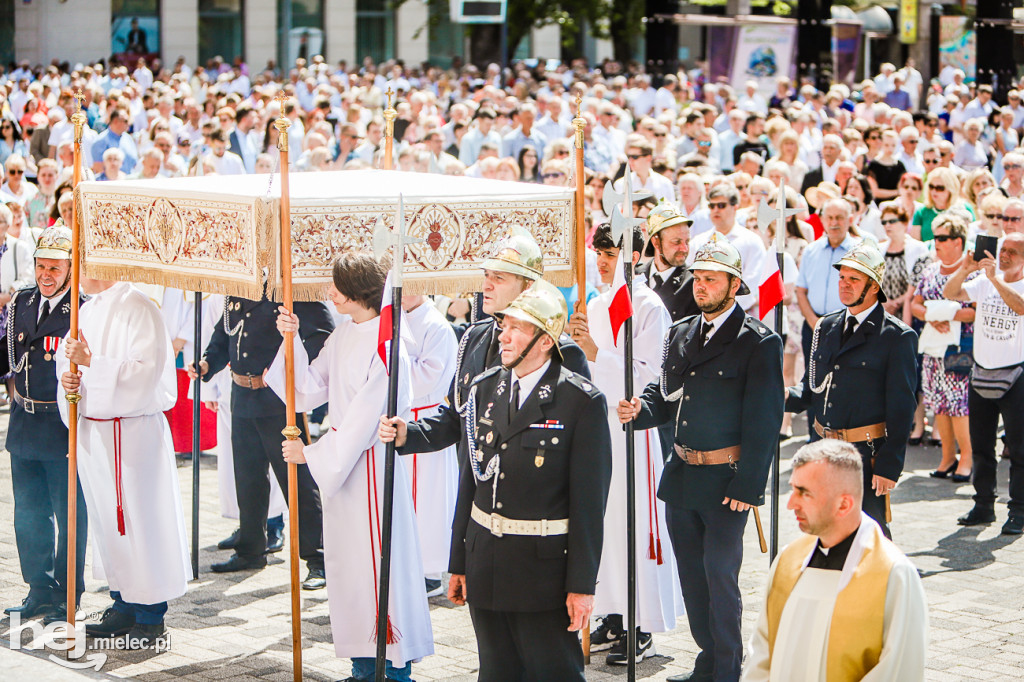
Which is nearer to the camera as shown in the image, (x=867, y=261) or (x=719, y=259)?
(x=719, y=259)

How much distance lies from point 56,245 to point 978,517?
5582 millimetres

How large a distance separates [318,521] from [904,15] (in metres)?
35.2

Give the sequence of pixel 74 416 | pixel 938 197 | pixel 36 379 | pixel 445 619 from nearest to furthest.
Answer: pixel 74 416 < pixel 36 379 < pixel 445 619 < pixel 938 197

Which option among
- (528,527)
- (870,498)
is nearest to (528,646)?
(528,527)

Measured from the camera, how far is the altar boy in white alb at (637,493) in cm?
676

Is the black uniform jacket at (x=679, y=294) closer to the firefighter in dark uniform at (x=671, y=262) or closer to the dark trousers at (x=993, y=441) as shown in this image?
the firefighter in dark uniform at (x=671, y=262)

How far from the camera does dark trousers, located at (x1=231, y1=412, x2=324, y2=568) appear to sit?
789 cm

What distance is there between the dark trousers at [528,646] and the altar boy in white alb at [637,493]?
1523 mm

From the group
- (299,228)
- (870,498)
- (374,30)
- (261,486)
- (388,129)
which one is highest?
(374,30)

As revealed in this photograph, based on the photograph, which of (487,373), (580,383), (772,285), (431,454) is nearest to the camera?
(580,383)

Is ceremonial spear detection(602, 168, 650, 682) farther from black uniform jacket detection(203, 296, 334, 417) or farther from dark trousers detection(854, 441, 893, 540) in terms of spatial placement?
black uniform jacket detection(203, 296, 334, 417)

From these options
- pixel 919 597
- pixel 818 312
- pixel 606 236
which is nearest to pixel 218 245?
pixel 606 236

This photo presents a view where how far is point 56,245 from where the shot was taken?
7.07 m

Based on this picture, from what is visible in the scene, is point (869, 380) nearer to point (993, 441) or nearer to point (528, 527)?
point (993, 441)
